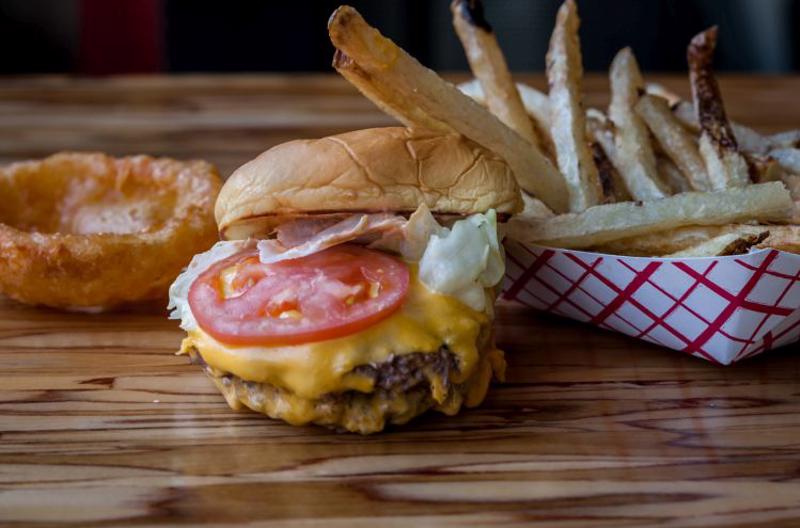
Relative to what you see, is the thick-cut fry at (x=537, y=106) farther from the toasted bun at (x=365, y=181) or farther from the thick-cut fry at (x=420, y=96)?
the toasted bun at (x=365, y=181)

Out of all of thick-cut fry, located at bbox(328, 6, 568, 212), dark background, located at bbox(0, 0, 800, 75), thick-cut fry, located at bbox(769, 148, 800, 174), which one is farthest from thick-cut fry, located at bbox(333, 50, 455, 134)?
dark background, located at bbox(0, 0, 800, 75)

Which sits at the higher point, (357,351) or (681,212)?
(681,212)

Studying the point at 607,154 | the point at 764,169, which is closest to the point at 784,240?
the point at 764,169

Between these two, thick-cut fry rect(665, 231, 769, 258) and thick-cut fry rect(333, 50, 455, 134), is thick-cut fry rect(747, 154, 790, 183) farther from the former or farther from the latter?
thick-cut fry rect(333, 50, 455, 134)

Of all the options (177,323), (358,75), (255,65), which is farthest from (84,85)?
(358,75)

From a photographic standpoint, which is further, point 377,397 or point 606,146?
point 606,146

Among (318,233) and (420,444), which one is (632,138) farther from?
(420,444)
